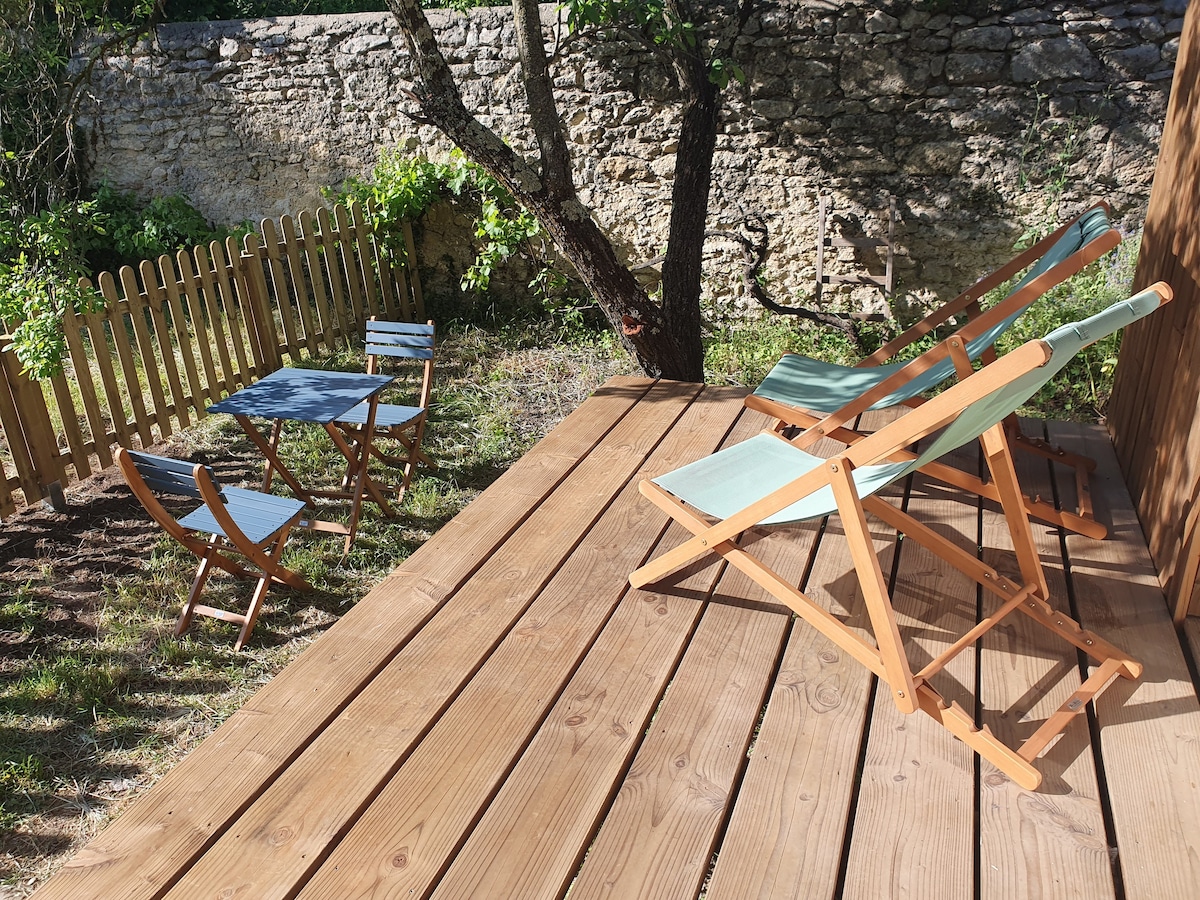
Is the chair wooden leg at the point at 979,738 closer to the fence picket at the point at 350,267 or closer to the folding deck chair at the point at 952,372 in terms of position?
the folding deck chair at the point at 952,372

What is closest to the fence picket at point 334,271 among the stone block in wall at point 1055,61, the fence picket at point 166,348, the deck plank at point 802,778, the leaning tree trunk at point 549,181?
the fence picket at point 166,348

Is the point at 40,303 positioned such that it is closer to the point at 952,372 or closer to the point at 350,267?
the point at 350,267

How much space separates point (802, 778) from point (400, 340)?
11.0 feet

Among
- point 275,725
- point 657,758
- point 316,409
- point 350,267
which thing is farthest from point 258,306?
point 657,758

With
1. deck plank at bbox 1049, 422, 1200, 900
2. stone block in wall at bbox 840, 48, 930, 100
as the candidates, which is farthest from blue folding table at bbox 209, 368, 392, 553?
stone block in wall at bbox 840, 48, 930, 100

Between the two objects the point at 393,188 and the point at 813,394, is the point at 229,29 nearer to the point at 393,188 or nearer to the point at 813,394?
the point at 393,188

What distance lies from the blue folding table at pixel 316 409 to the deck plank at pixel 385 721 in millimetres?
1378

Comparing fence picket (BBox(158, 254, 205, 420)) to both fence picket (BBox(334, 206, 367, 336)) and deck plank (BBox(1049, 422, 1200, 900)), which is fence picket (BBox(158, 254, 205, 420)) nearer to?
fence picket (BBox(334, 206, 367, 336))

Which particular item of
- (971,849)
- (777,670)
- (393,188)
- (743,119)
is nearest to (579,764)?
(777,670)

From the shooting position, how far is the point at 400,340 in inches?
181

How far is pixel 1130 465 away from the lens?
2938 mm

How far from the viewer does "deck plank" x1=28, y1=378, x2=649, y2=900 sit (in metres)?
1.61

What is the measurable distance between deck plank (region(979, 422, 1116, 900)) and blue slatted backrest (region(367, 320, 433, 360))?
3.02m

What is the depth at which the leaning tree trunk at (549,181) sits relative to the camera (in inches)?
165
